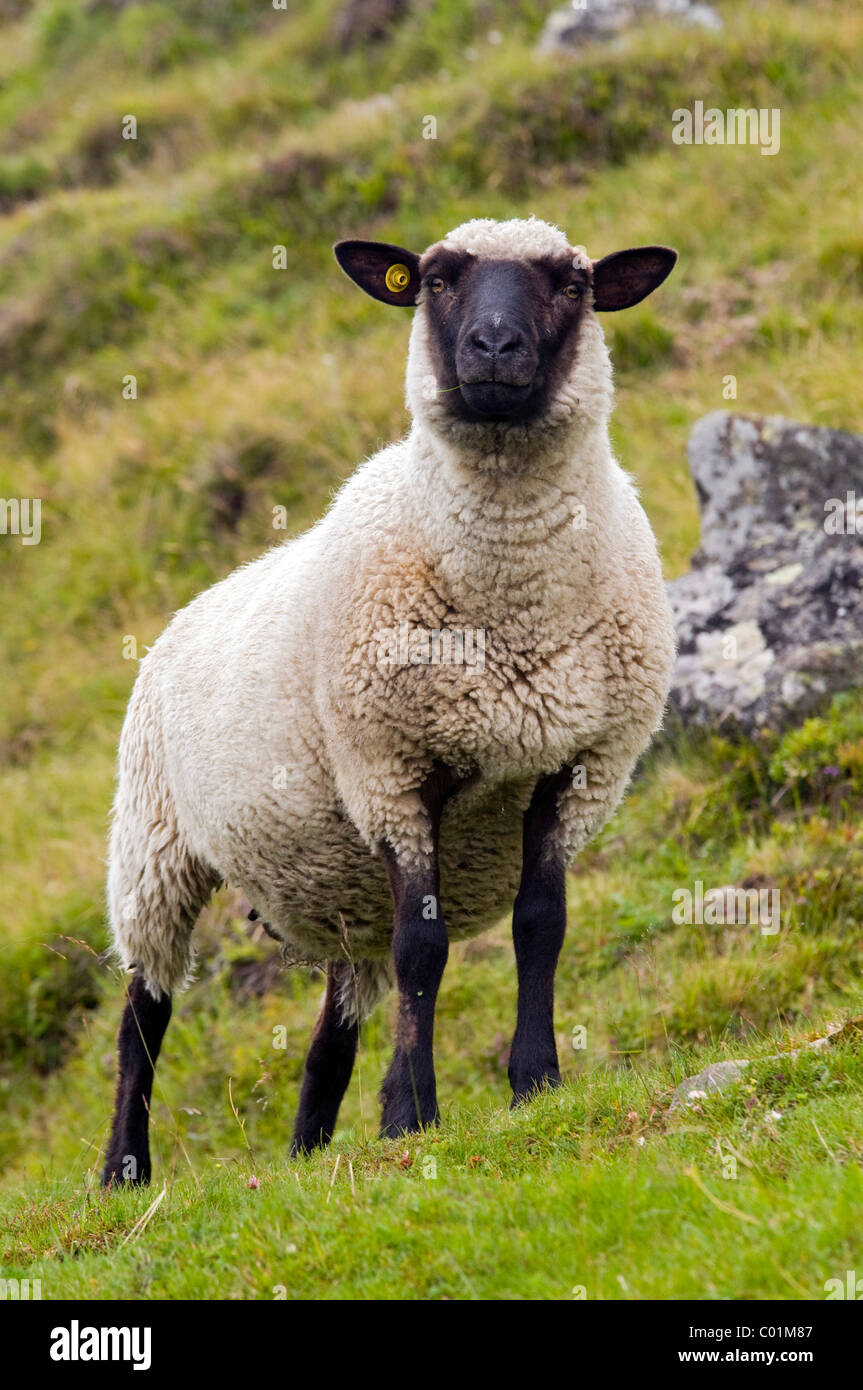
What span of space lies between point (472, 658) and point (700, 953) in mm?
2614

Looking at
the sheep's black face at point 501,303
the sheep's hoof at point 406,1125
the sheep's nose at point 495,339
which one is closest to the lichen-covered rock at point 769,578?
the sheep's black face at point 501,303

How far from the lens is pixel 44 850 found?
33.1 ft

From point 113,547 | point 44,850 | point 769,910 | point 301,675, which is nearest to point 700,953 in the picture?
point 769,910

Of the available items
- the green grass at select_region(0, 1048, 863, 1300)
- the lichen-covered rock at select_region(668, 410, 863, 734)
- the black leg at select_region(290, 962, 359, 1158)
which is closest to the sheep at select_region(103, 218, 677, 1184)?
the green grass at select_region(0, 1048, 863, 1300)

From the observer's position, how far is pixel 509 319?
4.66 meters

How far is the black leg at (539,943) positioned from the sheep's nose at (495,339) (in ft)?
4.32

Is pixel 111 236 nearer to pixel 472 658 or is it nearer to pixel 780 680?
pixel 780 680

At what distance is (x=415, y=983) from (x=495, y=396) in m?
1.78

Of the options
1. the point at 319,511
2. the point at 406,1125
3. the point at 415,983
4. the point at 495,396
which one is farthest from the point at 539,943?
the point at 319,511

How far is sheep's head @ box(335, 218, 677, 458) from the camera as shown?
183 inches

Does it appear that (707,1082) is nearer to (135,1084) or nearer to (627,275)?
(627,275)

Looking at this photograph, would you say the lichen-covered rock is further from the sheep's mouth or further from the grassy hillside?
the sheep's mouth

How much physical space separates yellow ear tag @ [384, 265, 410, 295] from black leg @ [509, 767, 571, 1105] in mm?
1725

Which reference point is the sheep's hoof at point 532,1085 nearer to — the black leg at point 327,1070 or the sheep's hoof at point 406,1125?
the sheep's hoof at point 406,1125
